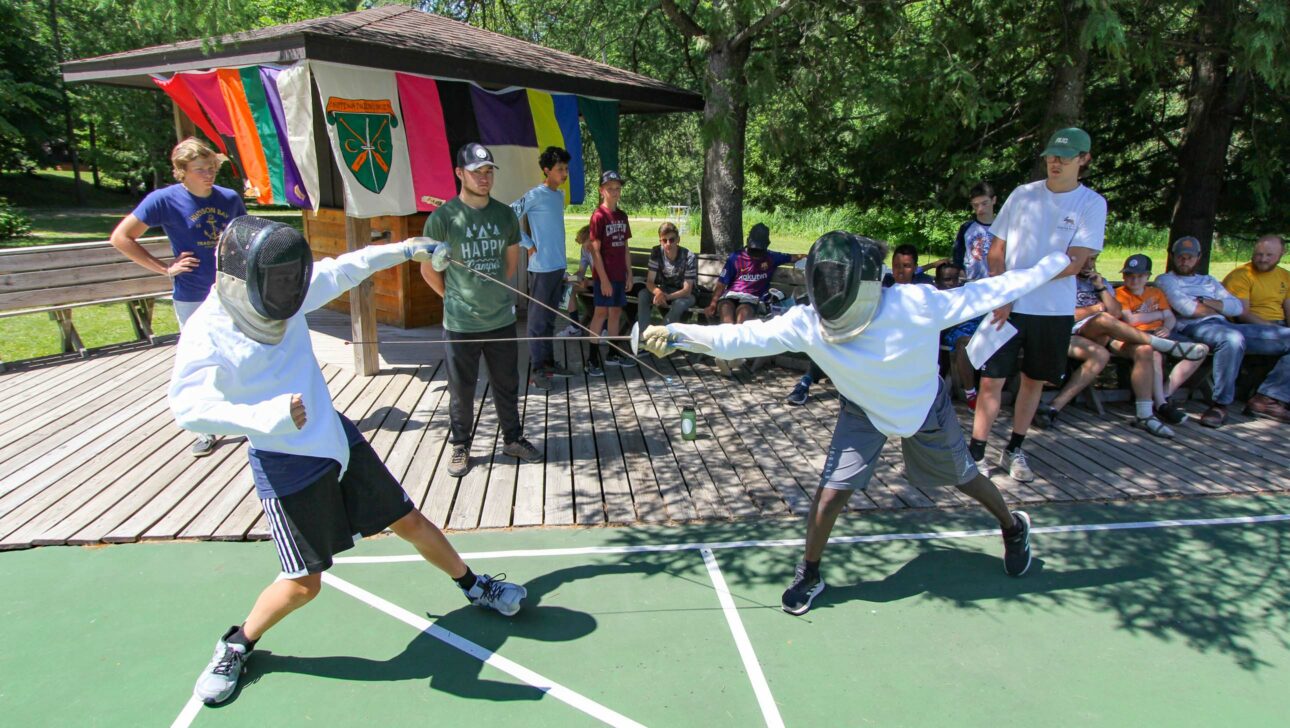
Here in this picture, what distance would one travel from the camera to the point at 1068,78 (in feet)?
22.6

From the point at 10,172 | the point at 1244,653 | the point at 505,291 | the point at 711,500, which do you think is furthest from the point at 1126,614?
the point at 10,172

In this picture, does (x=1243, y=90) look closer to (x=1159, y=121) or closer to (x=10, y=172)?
(x=1159, y=121)

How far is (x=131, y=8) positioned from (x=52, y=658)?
188 inches

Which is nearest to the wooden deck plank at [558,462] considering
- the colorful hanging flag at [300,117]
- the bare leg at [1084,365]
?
the colorful hanging flag at [300,117]

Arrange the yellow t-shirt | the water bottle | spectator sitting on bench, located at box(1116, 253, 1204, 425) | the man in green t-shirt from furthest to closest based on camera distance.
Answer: the yellow t-shirt
spectator sitting on bench, located at box(1116, 253, 1204, 425)
the water bottle
the man in green t-shirt

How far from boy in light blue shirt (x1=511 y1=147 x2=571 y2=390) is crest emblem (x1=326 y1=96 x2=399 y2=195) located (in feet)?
4.06

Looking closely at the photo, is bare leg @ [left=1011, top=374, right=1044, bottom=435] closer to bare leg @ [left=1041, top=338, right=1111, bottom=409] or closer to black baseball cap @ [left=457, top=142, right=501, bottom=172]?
bare leg @ [left=1041, top=338, right=1111, bottom=409]

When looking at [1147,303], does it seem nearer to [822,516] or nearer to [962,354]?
[962,354]

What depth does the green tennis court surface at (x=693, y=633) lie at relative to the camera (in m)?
3.04

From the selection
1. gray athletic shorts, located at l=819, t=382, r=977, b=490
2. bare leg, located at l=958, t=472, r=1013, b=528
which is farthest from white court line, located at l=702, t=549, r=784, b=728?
bare leg, located at l=958, t=472, r=1013, b=528

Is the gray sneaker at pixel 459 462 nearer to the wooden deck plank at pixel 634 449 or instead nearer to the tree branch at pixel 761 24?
the wooden deck plank at pixel 634 449

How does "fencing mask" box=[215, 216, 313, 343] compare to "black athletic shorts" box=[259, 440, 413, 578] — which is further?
"black athletic shorts" box=[259, 440, 413, 578]

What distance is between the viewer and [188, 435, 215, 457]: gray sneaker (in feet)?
17.5

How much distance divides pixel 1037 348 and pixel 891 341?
2201 millimetres
